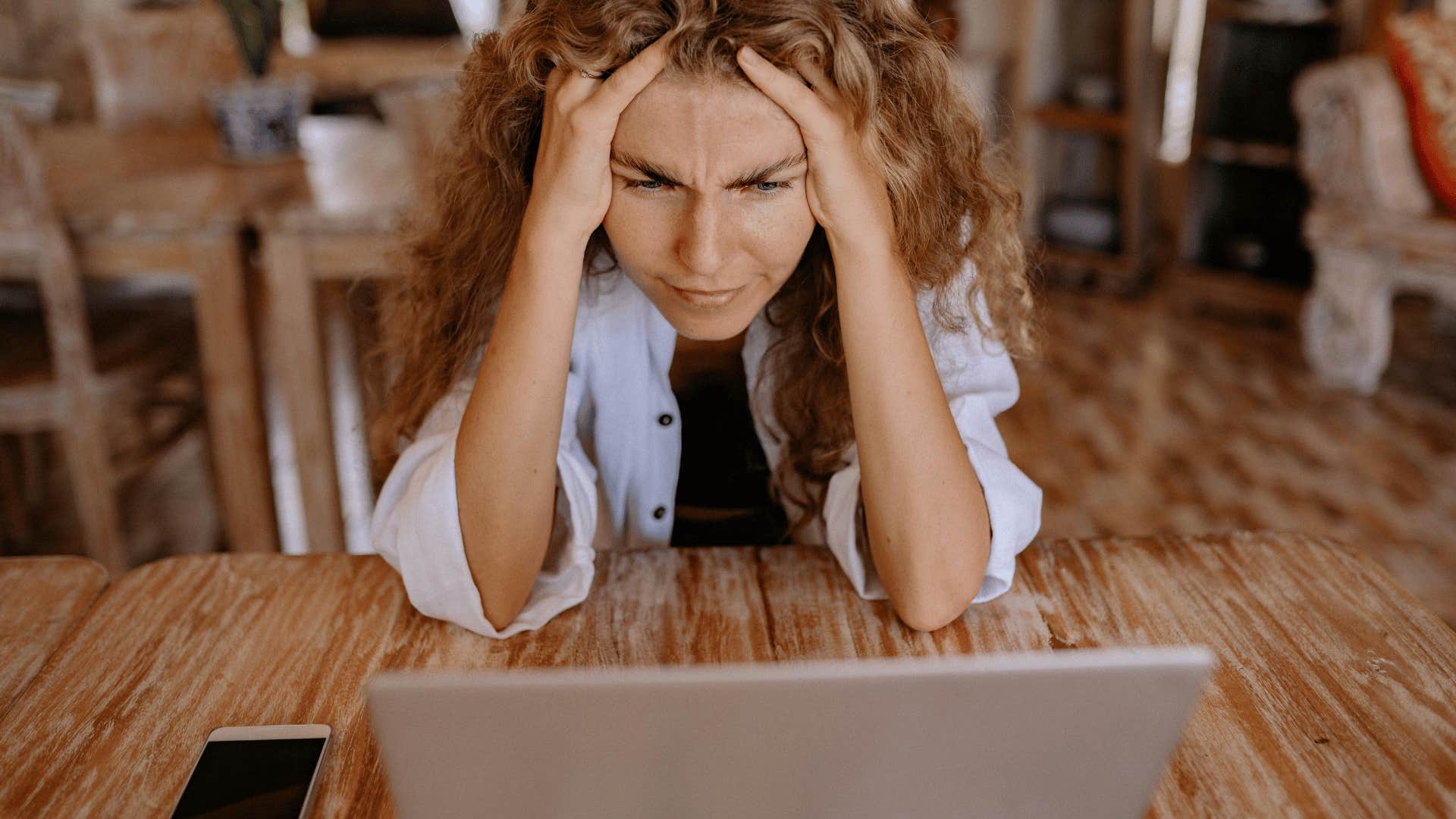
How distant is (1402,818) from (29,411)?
6.42ft

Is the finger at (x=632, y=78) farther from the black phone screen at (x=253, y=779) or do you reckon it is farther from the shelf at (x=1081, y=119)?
the shelf at (x=1081, y=119)

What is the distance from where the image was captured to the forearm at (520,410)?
0.84 m

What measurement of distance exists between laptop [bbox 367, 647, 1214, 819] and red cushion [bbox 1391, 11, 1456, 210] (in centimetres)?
275

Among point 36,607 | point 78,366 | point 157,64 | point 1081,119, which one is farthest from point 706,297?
point 1081,119

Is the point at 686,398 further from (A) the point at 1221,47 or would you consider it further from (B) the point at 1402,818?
(A) the point at 1221,47

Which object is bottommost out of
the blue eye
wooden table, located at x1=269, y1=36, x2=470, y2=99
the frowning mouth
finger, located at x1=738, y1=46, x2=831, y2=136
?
the frowning mouth

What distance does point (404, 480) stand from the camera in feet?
2.93

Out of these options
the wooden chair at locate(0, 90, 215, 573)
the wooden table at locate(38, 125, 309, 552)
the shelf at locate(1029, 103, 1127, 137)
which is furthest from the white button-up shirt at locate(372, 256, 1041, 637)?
the shelf at locate(1029, 103, 1127, 137)

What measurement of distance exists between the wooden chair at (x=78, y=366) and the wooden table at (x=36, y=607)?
107cm

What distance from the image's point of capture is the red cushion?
2.65 metres

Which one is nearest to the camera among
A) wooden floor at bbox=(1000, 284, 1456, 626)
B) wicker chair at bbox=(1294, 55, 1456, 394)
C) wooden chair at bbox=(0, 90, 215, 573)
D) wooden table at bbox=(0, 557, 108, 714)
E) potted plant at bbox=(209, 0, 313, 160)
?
wooden table at bbox=(0, 557, 108, 714)

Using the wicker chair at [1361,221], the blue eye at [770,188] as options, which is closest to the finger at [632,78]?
the blue eye at [770,188]

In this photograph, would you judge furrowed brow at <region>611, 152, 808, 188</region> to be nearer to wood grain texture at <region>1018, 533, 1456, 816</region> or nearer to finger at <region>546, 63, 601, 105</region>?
finger at <region>546, 63, 601, 105</region>

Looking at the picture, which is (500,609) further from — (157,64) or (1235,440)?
(157,64)
